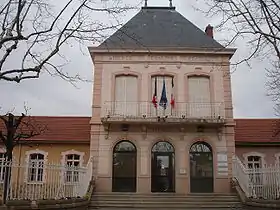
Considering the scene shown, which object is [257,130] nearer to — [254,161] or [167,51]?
[254,161]

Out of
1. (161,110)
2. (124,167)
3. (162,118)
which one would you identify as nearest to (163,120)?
(162,118)

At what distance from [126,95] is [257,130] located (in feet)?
29.0

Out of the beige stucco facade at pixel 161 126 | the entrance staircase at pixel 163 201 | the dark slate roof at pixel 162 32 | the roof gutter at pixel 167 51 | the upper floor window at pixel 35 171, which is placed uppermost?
the dark slate roof at pixel 162 32

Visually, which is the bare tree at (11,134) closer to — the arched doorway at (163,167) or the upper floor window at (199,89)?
the arched doorway at (163,167)

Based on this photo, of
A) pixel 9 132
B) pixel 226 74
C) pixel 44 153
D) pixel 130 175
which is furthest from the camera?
pixel 44 153

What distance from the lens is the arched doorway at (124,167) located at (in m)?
19.0

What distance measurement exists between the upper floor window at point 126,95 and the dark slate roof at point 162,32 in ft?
5.89

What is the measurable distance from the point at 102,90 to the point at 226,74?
6.80 meters

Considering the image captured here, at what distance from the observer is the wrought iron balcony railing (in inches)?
770

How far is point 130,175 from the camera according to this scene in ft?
63.0

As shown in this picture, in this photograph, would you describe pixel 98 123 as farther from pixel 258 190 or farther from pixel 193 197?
pixel 258 190

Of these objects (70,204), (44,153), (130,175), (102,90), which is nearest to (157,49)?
(102,90)

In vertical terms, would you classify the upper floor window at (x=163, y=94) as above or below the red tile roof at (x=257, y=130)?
above

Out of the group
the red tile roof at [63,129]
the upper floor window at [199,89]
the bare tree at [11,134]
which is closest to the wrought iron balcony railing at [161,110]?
the upper floor window at [199,89]
